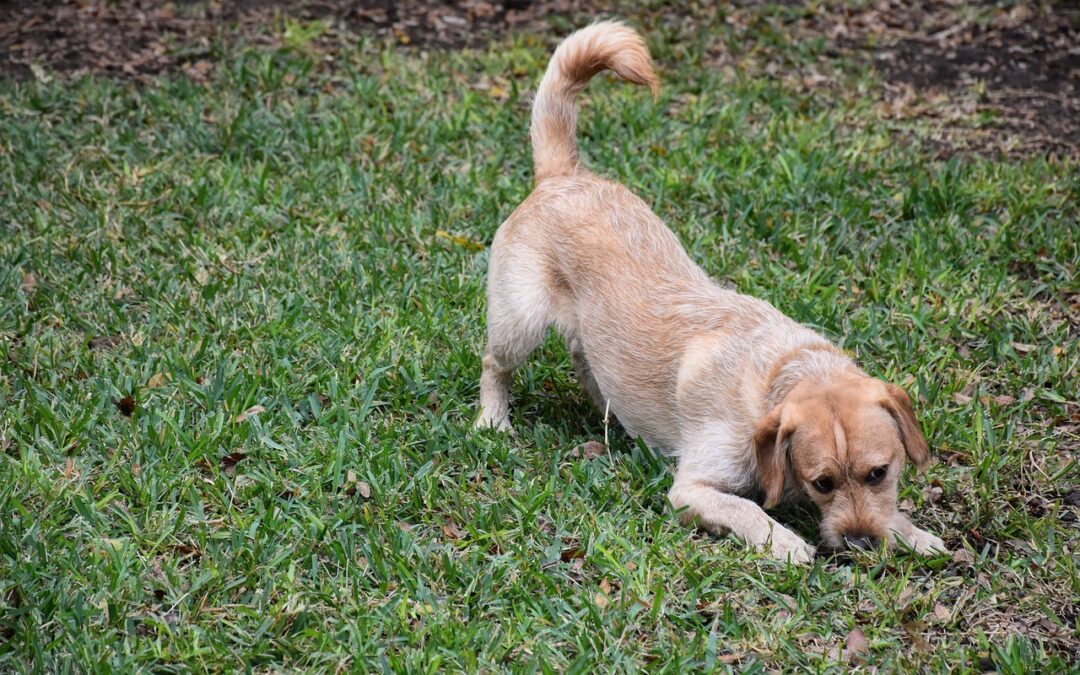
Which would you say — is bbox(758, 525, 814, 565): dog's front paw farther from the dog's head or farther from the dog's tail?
the dog's tail

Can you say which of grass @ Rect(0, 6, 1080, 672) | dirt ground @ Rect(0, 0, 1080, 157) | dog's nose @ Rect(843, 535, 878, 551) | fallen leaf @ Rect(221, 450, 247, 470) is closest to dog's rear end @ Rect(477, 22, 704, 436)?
grass @ Rect(0, 6, 1080, 672)

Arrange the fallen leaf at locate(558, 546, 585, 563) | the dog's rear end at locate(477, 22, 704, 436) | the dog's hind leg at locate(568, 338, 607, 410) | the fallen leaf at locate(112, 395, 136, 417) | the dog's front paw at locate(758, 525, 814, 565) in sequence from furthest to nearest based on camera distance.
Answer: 1. the dog's hind leg at locate(568, 338, 607, 410)
2. the fallen leaf at locate(112, 395, 136, 417)
3. the dog's rear end at locate(477, 22, 704, 436)
4. the fallen leaf at locate(558, 546, 585, 563)
5. the dog's front paw at locate(758, 525, 814, 565)

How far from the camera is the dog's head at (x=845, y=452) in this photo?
4203mm

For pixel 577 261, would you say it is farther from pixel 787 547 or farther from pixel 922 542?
pixel 922 542

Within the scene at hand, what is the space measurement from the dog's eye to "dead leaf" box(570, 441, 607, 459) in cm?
141

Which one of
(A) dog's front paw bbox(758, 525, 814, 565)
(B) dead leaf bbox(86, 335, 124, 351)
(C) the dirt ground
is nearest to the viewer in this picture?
(A) dog's front paw bbox(758, 525, 814, 565)

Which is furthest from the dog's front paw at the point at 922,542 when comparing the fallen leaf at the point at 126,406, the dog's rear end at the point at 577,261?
the fallen leaf at the point at 126,406

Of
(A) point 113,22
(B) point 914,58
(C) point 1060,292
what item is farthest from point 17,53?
(C) point 1060,292

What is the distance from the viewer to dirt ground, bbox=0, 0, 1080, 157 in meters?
8.43

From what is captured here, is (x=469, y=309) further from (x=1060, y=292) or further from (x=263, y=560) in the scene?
(x=1060, y=292)

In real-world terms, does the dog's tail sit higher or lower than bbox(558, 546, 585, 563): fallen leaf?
higher

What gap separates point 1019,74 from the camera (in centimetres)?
892

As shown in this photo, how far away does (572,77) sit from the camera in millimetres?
5785

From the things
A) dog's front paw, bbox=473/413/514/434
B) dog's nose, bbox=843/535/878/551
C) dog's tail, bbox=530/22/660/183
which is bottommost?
dog's front paw, bbox=473/413/514/434
